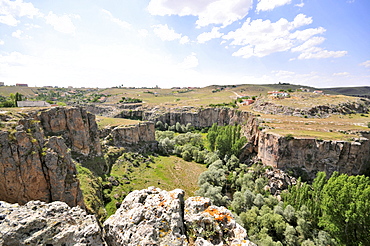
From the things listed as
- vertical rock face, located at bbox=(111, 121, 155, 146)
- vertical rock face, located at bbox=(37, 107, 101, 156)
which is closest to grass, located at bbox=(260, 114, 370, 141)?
vertical rock face, located at bbox=(111, 121, 155, 146)

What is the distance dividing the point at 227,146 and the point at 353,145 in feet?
103

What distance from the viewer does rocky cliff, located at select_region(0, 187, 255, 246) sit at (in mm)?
6205

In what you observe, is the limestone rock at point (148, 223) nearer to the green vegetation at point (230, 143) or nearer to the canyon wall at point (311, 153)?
the canyon wall at point (311, 153)

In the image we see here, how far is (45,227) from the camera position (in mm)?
6461

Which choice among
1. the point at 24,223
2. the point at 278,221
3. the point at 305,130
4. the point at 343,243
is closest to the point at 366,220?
the point at 343,243

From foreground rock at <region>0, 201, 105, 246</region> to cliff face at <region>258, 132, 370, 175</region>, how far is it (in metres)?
47.2

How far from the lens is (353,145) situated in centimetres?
3841

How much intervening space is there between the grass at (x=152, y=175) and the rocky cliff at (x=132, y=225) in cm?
2819

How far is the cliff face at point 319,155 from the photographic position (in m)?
38.8

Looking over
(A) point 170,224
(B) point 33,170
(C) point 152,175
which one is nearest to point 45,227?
(A) point 170,224

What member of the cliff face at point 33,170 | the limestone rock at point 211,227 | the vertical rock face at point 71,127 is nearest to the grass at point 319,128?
the limestone rock at point 211,227

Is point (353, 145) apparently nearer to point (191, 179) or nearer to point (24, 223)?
point (191, 179)

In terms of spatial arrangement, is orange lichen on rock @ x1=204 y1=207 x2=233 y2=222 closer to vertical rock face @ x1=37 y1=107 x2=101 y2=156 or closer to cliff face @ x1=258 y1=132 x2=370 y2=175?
vertical rock face @ x1=37 y1=107 x2=101 y2=156

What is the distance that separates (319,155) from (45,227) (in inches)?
2053
